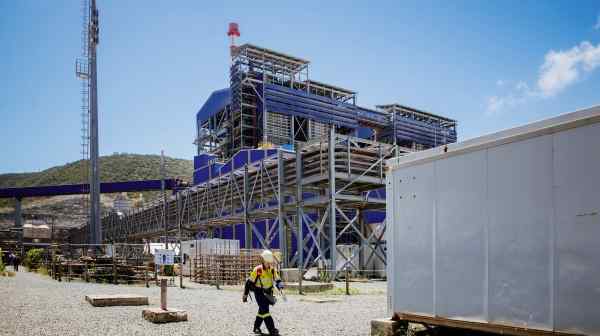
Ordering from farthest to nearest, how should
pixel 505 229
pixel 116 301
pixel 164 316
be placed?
pixel 116 301, pixel 164 316, pixel 505 229

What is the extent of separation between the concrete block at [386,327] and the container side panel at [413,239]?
0.24m

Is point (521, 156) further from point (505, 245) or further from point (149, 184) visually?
point (149, 184)

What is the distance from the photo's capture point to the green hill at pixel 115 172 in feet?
376

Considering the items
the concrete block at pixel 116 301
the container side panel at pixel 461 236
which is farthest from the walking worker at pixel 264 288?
the concrete block at pixel 116 301

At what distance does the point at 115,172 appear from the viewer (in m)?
116

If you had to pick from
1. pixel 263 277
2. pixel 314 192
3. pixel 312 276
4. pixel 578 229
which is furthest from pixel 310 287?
pixel 578 229

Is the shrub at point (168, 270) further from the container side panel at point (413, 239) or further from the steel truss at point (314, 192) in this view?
the container side panel at point (413, 239)

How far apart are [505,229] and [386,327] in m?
2.76

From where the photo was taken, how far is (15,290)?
1820cm

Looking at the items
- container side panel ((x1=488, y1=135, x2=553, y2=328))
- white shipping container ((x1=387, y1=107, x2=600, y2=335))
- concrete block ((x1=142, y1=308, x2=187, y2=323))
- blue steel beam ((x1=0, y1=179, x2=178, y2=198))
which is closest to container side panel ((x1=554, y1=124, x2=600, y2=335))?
white shipping container ((x1=387, y1=107, x2=600, y2=335))

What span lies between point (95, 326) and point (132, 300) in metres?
3.79

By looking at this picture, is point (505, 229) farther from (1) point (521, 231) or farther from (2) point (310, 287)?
(2) point (310, 287)

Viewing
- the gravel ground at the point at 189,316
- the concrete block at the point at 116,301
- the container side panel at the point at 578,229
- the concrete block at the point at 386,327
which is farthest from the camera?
the concrete block at the point at 116,301

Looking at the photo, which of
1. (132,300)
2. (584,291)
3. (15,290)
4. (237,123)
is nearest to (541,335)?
(584,291)
